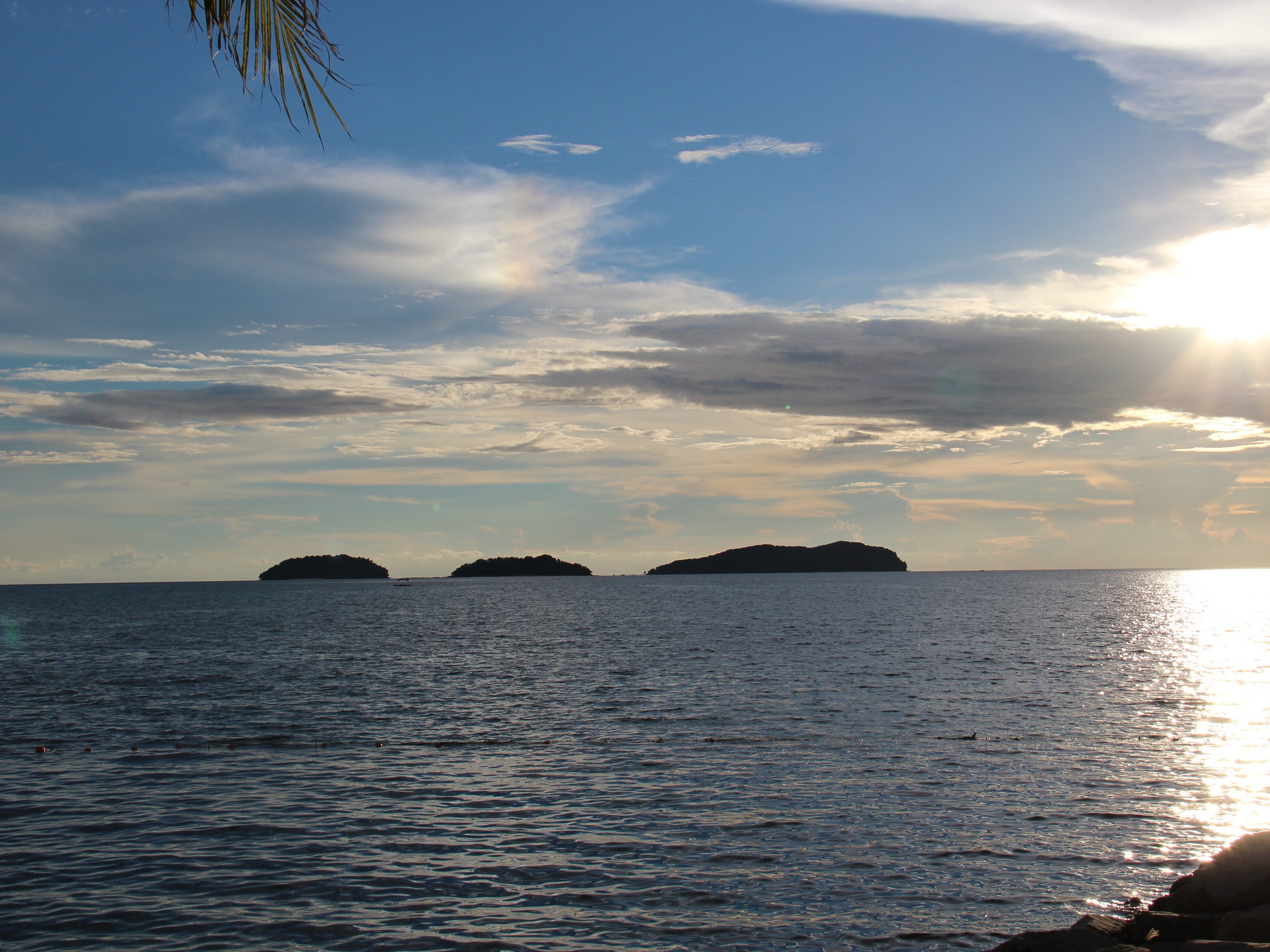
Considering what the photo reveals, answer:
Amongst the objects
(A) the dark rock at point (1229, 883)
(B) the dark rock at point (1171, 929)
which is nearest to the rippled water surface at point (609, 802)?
(A) the dark rock at point (1229, 883)

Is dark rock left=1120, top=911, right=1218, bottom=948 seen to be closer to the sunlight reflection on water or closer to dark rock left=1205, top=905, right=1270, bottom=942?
dark rock left=1205, top=905, right=1270, bottom=942

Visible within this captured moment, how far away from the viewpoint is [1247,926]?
13875 millimetres

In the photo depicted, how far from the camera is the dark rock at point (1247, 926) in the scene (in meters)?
13.7

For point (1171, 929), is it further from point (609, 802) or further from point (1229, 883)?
point (609, 802)

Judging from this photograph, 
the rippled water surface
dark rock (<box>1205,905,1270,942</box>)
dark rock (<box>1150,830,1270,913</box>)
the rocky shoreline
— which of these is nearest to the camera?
the rocky shoreline

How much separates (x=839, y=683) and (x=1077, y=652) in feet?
104

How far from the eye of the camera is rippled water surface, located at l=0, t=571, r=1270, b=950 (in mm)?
16422

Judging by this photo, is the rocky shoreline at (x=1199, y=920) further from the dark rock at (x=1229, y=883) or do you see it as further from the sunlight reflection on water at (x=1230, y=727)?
the sunlight reflection on water at (x=1230, y=727)

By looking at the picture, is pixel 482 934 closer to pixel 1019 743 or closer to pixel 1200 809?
pixel 1200 809

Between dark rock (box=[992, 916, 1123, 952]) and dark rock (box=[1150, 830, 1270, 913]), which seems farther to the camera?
dark rock (box=[1150, 830, 1270, 913])

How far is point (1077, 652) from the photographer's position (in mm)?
70500

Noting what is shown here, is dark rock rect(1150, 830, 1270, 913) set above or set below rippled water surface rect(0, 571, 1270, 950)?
above

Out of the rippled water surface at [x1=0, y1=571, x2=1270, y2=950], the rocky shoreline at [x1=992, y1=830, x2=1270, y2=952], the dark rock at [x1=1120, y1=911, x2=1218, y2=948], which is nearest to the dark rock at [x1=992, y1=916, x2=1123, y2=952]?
the rocky shoreline at [x1=992, y1=830, x2=1270, y2=952]

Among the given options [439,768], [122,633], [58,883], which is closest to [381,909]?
[58,883]
